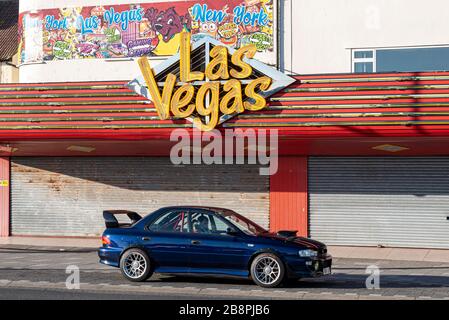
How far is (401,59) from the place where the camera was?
2506 cm

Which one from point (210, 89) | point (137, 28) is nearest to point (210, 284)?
point (210, 89)

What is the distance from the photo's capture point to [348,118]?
73.5 feet

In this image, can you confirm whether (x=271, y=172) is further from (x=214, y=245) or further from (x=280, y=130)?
(x=214, y=245)

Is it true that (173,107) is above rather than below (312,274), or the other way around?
above

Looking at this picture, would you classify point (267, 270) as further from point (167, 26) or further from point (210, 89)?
point (167, 26)

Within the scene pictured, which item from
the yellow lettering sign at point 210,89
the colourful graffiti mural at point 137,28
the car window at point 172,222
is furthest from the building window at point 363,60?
the car window at point 172,222

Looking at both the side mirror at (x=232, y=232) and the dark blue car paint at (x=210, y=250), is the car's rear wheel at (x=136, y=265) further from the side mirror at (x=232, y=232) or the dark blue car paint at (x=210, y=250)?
the side mirror at (x=232, y=232)

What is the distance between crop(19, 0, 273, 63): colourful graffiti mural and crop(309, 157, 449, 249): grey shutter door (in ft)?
14.5

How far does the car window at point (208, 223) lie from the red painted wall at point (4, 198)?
1447 cm

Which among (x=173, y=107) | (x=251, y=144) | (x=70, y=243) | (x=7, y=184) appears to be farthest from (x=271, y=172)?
(x=7, y=184)

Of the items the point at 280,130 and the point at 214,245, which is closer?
the point at 214,245

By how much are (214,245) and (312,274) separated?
1.87m

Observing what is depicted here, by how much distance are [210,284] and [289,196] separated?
10.6 m

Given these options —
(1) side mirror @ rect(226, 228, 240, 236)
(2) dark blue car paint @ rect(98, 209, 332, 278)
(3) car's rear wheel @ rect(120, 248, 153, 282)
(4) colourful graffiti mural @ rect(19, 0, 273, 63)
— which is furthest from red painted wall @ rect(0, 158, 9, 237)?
(1) side mirror @ rect(226, 228, 240, 236)
